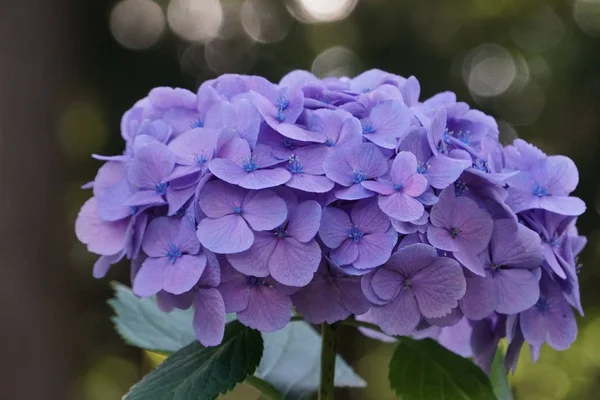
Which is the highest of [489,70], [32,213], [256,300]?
[256,300]

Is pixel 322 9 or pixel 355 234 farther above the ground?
pixel 355 234

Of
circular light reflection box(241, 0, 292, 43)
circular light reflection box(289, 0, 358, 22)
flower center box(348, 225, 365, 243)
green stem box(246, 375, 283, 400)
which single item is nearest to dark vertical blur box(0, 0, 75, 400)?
circular light reflection box(241, 0, 292, 43)

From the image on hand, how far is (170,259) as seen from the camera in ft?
1.31

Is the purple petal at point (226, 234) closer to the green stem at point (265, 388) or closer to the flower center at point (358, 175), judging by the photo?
the flower center at point (358, 175)

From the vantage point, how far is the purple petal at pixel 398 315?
38 centimetres

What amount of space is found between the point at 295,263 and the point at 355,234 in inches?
1.6

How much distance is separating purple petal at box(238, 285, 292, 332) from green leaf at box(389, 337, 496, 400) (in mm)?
141

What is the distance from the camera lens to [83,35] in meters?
2.15

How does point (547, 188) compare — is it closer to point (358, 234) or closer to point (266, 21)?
point (358, 234)

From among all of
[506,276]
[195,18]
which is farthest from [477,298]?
[195,18]

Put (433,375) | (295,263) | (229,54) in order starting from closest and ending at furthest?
(295,263) < (433,375) < (229,54)

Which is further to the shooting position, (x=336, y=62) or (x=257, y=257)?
(x=336, y=62)

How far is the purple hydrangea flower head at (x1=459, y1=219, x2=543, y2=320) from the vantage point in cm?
40

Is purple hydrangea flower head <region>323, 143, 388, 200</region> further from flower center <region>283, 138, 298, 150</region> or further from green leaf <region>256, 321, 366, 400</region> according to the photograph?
green leaf <region>256, 321, 366, 400</region>
